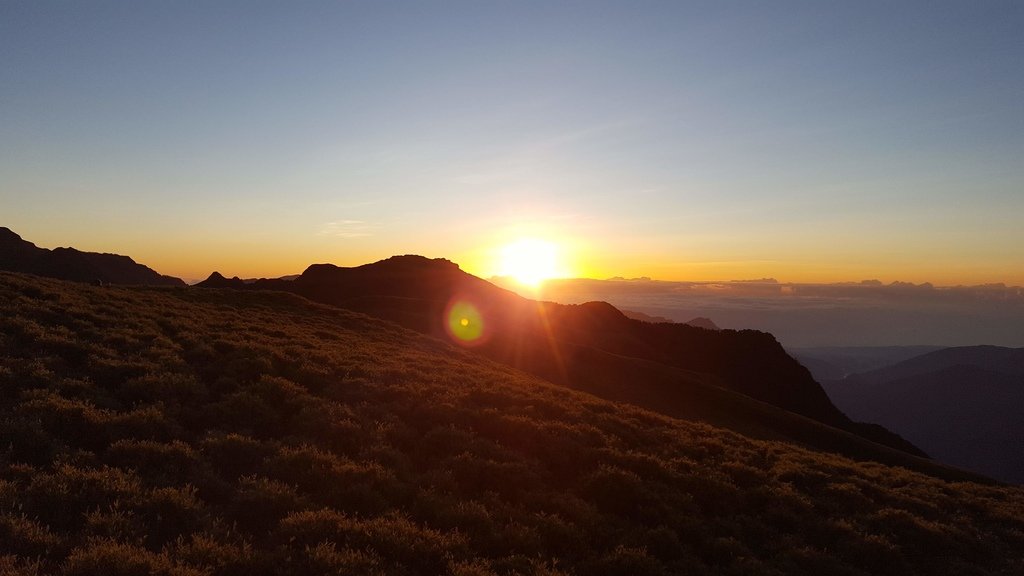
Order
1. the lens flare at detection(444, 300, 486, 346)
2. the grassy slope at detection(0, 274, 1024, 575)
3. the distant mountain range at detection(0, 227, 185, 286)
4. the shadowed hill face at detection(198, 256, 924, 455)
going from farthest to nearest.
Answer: the distant mountain range at detection(0, 227, 185, 286), the lens flare at detection(444, 300, 486, 346), the shadowed hill face at detection(198, 256, 924, 455), the grassy slope at detection(0, 274, 1024, 575)

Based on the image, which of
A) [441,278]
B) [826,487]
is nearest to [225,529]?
[826,487]

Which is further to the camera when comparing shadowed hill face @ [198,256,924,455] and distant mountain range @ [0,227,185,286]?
distant mountain range @ [0,227,185,286]

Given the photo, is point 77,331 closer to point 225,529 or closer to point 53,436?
point 53,436

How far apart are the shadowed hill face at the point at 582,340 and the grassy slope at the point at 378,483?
107 feet

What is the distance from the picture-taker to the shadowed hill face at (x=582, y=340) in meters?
58.1

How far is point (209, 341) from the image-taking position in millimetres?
20859

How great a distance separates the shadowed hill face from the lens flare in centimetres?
27

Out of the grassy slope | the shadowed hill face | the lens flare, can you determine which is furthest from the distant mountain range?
the grassy slope

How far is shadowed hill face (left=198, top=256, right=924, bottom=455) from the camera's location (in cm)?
5806

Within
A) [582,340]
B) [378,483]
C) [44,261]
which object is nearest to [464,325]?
[582,340]

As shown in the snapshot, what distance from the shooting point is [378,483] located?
424 inches

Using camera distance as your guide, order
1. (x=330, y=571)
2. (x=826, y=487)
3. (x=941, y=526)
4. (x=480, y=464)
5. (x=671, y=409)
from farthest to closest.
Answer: (x=671, y=409), (x=826, y=487), (x=941, y=526), (x=480, y=464), (x=330, y=571)

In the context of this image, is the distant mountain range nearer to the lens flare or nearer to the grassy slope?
the lens flare

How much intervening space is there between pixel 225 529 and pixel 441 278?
447 feet
